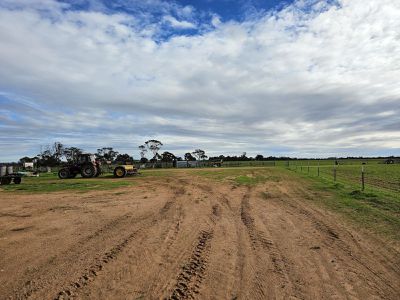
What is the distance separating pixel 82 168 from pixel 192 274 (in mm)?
28367

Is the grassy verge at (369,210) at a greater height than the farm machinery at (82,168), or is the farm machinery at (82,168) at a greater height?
the farm machinery at (82,168)

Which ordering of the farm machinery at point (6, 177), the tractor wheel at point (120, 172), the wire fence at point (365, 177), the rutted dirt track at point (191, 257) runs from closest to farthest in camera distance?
the rutted dirt track at point (191, 257) < the wire fence at point (365, 177) < the farm machinery at point (6, 177) < the tractor wheel at point (120, 172)

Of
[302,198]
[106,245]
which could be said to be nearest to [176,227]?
A: [106,245]

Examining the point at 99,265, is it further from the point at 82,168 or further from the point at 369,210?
the point at 82,168

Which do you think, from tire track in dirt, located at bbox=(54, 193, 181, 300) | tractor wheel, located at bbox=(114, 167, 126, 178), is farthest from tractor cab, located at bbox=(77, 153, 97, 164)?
tire track in dirt, located at bbox=(54, 193, 181, 300)

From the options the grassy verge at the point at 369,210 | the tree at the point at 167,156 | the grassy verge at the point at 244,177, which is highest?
the tree at the point at 167,156

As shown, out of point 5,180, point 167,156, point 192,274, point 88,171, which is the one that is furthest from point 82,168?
point 167,156

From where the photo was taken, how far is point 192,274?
200 inches

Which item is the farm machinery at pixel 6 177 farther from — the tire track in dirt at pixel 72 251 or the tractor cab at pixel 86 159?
the tire track in dirt at pixel 72 251

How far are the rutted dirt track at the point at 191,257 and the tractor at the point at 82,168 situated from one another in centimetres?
2142

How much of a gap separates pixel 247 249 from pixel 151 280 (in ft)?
7.54

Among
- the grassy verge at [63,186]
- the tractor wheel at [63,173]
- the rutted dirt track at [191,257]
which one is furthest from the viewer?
the tractor wheel at [63,173]

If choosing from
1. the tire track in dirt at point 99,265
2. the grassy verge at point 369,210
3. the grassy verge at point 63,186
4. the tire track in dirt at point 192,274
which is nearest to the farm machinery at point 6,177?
the grassy verge at point 63,186

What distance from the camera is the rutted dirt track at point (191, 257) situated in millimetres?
4539
